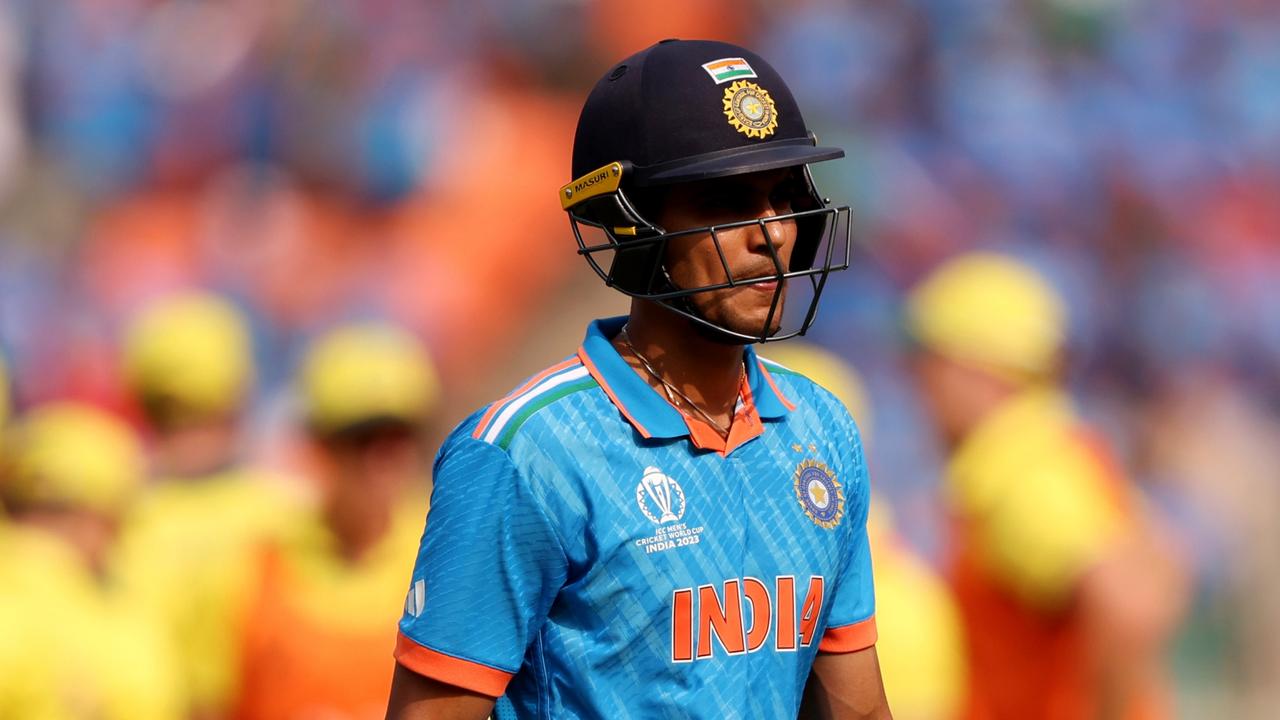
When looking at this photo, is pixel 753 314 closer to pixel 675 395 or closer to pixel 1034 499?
pixel 675 395

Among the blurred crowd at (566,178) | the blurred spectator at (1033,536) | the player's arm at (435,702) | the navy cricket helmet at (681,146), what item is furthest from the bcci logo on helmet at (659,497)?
the blurred crowd at (566,178)

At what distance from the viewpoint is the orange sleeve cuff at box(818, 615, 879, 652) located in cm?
275

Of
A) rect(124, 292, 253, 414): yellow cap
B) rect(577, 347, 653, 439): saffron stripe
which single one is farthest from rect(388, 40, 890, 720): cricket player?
rect(124, 292, 253, 414): yellow cap

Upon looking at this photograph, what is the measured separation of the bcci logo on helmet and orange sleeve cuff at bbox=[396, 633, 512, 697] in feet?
1.04

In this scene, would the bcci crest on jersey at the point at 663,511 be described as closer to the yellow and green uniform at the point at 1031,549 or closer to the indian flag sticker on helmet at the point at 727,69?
the indian flag sticker on helmet at the point at 727,69

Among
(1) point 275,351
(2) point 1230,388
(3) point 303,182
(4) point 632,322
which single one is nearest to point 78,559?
(4) point 632,322

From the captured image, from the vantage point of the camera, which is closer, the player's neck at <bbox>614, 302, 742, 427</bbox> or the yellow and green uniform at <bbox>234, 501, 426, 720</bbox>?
the player's neck at <bbox>614, 302, 742, 427</bbox>

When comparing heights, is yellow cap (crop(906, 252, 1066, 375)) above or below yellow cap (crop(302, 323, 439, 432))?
below

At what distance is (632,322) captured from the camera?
9.03ft

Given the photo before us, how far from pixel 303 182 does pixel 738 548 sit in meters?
9.86

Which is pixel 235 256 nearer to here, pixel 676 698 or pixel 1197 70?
pixel 1197 70

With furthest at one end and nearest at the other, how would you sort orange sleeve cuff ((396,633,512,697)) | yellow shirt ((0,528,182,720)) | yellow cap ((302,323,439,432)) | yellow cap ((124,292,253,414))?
yellow cap ((124,292,253,414))
yellow cap ((302,323,439,432))
yellow shirt ((0,528,182,720))
orange sleeve cuff ((396,633,512,697))

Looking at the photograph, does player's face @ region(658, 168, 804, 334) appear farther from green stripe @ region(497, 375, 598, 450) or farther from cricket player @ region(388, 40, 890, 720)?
green stripe @ region(497, 375, 598, 450)

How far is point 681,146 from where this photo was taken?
255cm
